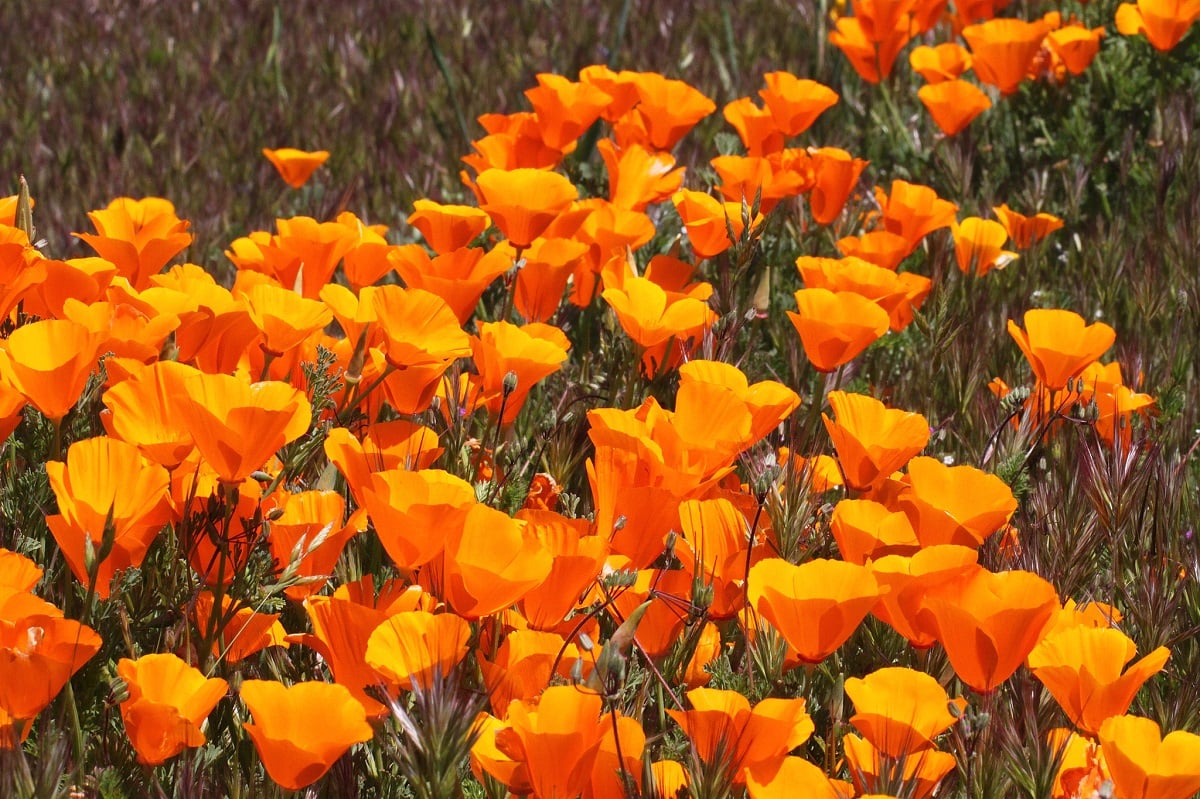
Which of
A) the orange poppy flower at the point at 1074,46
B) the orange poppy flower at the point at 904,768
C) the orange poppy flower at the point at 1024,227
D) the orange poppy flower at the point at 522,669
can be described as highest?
the orange poppy flower at the point at 1074,46

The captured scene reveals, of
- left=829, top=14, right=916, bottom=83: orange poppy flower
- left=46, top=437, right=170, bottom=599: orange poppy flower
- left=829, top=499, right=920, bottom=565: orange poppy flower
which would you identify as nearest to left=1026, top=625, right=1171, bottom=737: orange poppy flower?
left=829, top=499, right=920, bottom=565: orange poppy flower

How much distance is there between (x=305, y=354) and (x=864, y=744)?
99 cm

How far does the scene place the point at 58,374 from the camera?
1505 mm

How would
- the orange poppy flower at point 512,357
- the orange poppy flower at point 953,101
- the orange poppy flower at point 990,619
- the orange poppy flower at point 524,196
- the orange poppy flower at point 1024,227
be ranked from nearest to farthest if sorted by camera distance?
1. the orange poppy flower at point 990,619
2. the orange poppy flower at point 512,357
3. the orange poppy flower at point 524,196
4. the orange poppy flower at point 1024,227
5. the orange poppy flower at point 953,101

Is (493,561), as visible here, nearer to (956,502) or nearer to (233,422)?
(233,422)

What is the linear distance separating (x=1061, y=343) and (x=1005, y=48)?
1.73 m

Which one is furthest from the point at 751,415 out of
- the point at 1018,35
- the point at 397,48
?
the point at 397,48

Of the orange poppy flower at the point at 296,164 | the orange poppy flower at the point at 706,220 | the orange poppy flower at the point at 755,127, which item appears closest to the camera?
the orange poppy flower at the point at 706,220

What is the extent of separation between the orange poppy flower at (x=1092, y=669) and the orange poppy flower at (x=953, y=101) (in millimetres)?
2000

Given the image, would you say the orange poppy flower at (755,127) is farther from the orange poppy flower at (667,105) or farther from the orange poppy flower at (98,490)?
the orange poppy flower at (98,490)

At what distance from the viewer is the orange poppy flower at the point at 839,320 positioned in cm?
185

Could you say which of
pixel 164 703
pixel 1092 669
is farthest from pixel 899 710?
pixel 164 703

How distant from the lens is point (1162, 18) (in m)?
3.35

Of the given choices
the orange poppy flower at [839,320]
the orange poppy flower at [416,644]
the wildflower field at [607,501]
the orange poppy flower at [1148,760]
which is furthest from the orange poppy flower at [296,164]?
the orange poppy flower at [1148,760]
